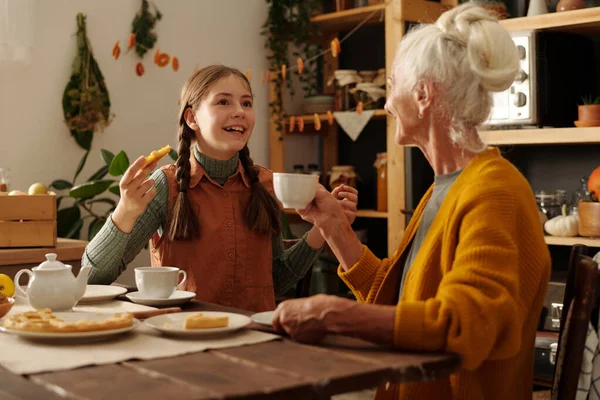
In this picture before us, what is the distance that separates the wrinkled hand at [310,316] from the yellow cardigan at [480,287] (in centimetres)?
11

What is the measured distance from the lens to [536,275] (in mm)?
1449

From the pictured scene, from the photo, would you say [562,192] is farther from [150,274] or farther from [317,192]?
[150,274]

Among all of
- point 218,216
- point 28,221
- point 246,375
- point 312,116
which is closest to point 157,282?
point 218,216

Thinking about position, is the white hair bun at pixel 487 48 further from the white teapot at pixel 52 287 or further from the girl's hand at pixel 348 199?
the white teapot at pixel 52 287

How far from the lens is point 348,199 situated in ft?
6.63

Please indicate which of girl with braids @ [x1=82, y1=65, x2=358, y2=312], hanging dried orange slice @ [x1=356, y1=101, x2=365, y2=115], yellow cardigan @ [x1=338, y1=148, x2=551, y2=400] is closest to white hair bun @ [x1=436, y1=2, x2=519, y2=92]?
yellow cardigan @ [x1=338, y1=148, x2=551, y2=400]

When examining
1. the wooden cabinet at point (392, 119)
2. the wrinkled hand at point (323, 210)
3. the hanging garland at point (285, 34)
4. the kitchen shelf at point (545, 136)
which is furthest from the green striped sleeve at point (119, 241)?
the hanging garland at point (285, 34)

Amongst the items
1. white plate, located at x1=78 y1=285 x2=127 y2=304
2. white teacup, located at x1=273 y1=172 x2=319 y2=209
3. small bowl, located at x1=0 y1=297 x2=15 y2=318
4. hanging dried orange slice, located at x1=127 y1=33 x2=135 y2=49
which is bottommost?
white plate, located at x1=78 y1=285 x2=127 y2=304

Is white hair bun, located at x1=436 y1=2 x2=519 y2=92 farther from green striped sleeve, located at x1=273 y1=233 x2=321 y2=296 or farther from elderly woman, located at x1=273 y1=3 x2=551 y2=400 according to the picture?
green striped sleeve, located at x1=273 y1=233 x2=321 y2=296

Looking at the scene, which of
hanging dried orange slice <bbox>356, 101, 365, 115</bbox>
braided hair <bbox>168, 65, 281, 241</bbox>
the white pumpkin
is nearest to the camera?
braided hair <bbox>168, 65, 281, 241</bbox>

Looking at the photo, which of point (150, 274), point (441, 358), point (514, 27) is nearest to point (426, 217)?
point (441, 358)

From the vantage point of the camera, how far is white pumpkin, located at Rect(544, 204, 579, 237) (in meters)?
3.25

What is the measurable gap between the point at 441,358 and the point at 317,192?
70cm

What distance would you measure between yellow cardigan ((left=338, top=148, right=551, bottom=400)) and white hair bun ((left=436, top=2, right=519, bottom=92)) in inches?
5.7
